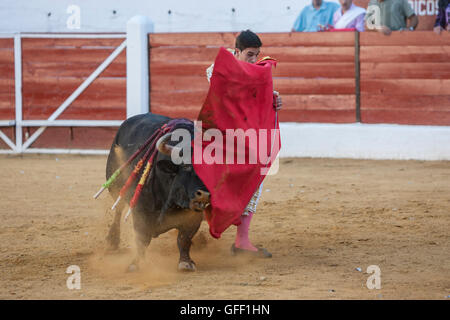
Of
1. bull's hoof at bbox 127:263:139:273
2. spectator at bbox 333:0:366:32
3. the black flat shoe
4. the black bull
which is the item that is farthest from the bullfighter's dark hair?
spectator at bbox 333:0:366:32

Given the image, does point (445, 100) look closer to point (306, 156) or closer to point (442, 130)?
point (442, 130)

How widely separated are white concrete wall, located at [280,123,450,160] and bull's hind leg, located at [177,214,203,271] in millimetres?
4287

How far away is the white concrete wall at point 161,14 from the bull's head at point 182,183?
5.76 meters

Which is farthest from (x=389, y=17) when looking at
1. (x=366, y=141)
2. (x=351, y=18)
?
(x=366, y=141)

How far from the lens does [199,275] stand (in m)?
3.27

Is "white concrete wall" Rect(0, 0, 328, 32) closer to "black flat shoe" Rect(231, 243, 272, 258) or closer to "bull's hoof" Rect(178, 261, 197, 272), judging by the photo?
"black flat shoe" Rect(231, 243, 272, 258)

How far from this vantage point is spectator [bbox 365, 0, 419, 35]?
24.0 feet

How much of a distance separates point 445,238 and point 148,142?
1.71 meters

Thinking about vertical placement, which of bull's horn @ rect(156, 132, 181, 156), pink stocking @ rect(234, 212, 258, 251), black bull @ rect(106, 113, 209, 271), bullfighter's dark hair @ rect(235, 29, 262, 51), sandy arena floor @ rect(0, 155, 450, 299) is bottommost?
sandy arena floor @ rect(0, 155, 450, 299)

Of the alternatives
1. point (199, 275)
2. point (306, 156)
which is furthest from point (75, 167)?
point (199, 275)

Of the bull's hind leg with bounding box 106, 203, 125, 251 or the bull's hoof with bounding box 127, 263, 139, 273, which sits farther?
the bull's hind leg with bounding box 106, 203, 125, 251

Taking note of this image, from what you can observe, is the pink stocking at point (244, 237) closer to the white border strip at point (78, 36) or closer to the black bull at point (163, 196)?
the black bull at point (163, 196)

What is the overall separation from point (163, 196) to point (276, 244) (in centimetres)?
85

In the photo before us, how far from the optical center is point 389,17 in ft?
24.5
